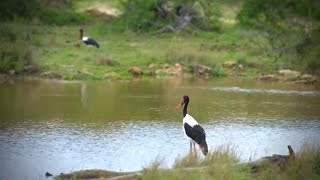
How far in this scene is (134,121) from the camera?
17.3 meters

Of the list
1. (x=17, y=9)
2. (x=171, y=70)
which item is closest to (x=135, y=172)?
(x=171, y=70)

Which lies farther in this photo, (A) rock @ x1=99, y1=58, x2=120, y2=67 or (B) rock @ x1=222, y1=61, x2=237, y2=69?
(B) rock @ x1=222, y1=61, x2=237, y2=69

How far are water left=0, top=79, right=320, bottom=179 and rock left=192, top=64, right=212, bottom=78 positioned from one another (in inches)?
51.9

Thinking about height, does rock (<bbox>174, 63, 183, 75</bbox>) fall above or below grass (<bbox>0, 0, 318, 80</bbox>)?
below

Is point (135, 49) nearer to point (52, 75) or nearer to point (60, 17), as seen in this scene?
point (52, 75)

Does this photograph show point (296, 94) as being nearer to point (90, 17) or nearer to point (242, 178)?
point (242, 178)

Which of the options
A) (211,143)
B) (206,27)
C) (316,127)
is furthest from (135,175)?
(206,27)

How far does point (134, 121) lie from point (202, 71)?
10.6 meters

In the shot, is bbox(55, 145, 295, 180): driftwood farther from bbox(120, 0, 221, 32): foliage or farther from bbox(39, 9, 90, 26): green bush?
bbox(39, 9, 90, 26): green bush

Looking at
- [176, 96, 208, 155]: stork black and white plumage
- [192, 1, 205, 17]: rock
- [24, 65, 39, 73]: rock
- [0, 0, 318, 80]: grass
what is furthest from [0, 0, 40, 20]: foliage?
[176, 96, 208, 155]: stork black and white plumage

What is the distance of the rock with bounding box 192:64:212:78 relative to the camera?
27481 mm

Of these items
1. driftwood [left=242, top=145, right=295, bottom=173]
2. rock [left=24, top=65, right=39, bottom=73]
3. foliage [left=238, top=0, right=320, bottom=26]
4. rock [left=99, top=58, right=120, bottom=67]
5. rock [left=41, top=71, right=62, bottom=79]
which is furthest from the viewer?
rock [left=99, top=58, right=120, bottom=67]

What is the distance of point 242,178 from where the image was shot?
32.5 feet

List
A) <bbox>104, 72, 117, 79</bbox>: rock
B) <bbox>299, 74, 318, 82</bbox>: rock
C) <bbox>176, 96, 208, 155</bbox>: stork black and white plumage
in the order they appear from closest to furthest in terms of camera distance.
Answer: <bbox>176, 96, 208, 155</bbox>: stork black and white plumage → <bbox>104, 72, 117, 79</bbox>: rock → <bbox>299, 74, 318, 82</bbox>: rock
